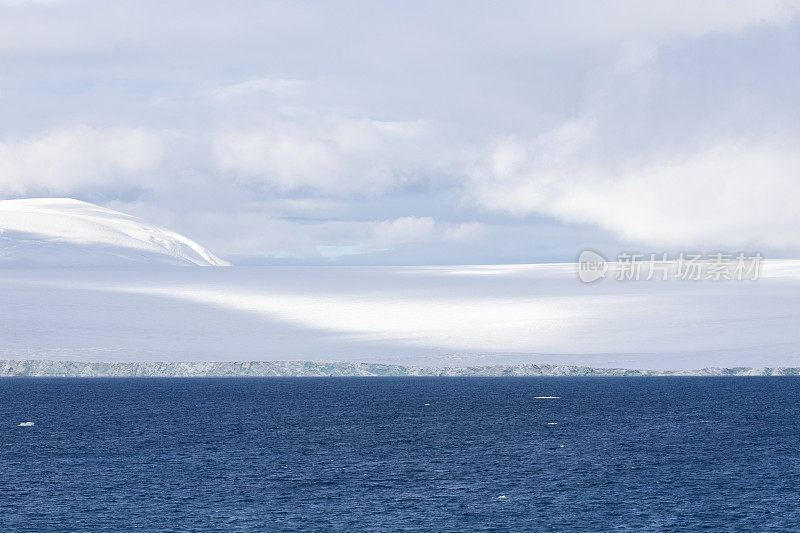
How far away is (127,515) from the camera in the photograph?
269 feet

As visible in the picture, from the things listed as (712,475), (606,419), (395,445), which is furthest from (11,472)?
(606,419)

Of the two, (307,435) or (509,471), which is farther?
(307,435)

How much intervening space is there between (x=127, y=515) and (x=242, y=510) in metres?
9.23

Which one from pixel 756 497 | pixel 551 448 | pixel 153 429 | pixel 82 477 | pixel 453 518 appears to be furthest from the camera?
pixel 153 429

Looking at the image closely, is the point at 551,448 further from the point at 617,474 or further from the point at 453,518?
the point at 453,518

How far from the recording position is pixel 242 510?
84562 millimetres

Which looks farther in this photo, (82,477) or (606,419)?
(606,419)

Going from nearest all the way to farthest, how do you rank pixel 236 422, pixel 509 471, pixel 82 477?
pixel 82 477, pixel 509 471, pixel 236 422

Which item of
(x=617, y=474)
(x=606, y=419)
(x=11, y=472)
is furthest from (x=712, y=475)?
(x=606, y=419)

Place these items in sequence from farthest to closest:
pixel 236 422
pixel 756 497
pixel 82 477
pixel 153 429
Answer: pixel 236 422
pixel 153 429
pixel 82 477
pixel 756 497

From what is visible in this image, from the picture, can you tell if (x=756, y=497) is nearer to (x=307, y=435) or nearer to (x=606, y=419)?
(x=307, y=435)

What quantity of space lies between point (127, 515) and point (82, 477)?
23.6 m

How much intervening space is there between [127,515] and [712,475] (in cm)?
5989

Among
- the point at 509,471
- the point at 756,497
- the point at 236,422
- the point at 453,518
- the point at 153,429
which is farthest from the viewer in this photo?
the point at 236,422
